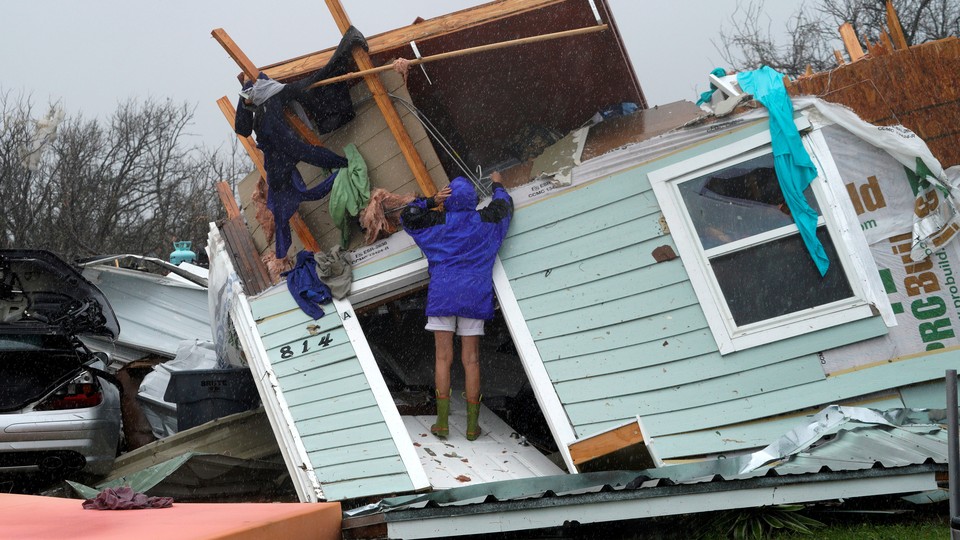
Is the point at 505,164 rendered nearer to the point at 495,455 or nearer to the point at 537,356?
the point at 537,356

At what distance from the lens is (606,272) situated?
636 cm

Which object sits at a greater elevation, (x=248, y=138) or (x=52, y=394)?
(x=248, y=138)

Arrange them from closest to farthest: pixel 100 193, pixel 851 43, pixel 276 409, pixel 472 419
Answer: pixel 851 43 < pixel 472 419 < pixel 276 409 < pixel 100 193

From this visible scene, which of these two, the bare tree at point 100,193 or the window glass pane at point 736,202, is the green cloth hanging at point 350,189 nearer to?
the window glass pane at point 736,202

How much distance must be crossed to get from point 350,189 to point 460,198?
0.95 m

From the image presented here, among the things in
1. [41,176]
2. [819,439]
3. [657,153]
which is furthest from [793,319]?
[41,176]

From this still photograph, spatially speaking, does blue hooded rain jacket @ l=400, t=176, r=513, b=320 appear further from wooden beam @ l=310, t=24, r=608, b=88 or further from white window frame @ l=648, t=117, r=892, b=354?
white window frame @ l=648, t=117, r=892, b=354

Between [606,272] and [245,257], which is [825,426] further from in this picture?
[245,257]

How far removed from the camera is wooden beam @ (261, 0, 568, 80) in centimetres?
689

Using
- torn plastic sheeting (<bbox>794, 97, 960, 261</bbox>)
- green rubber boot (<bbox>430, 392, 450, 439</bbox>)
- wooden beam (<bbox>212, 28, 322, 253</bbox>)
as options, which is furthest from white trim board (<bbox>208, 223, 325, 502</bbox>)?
torn plastic sheeting (<bbox>794, 97, 960, 261</bbox>)

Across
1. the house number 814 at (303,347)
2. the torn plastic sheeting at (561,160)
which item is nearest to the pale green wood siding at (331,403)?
the house number 814 at (303,347)

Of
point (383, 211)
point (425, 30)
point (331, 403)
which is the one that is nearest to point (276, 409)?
point (331, 403)

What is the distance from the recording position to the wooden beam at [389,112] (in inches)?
268

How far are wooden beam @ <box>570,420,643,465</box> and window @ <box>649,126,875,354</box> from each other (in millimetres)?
1049
